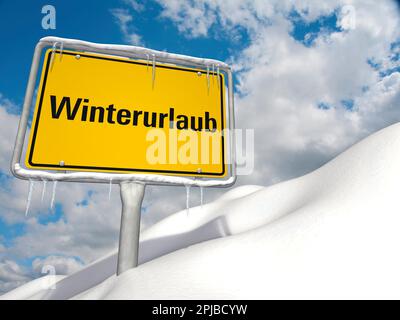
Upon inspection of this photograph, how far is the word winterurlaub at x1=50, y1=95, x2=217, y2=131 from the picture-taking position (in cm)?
272

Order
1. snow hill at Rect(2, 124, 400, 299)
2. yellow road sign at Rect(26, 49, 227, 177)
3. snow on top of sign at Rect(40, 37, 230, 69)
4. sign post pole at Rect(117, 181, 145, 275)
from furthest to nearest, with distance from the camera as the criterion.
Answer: snow on top of sign at Rect(40, 37, 230, 69)
yellow road sign at Rect(26, 49, 227, 177)
sign post pole at Rect(117, 181, 145, 275)
snow hill at Rect(2, 124, 400, 299)

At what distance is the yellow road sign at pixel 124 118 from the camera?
264 cm

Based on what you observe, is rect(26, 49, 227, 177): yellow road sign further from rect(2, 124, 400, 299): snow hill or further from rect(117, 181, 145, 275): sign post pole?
rect(2, 124, 400, 299): snow hill

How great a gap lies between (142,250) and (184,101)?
2820 mm

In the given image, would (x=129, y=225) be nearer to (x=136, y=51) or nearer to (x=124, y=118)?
(x=124, y=118)

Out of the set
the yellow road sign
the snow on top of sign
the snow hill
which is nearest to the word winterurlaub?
the yellow road sign

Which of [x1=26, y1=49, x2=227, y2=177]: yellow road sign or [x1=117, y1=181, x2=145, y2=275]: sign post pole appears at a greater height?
[x1=26, y1=49, x2=227, y2=177]: yellow road sign

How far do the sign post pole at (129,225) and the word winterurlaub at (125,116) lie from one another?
0.67m

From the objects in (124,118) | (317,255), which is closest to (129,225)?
(124,118)

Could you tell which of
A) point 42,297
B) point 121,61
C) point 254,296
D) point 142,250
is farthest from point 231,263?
point 42,297

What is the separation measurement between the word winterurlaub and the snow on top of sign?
584 millimetres

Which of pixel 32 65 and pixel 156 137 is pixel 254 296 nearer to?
pixel 156 137

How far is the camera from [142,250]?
4.71 m

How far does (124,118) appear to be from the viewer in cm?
285
